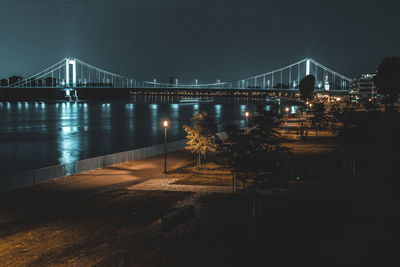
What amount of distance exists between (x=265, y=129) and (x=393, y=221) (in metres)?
4.61

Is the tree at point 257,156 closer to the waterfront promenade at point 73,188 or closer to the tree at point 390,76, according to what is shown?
the waterfront promenade at point 73,188

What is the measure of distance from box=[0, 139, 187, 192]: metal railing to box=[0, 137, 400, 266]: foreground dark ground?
14.6ft

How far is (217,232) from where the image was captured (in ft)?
36.4

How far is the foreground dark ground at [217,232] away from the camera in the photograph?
9.45m

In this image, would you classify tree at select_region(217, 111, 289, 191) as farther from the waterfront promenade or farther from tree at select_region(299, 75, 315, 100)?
tree at select_region(299, 75, 315, 100)

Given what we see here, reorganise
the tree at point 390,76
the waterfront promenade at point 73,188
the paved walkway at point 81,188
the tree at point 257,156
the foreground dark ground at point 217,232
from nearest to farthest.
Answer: the foreground dark ground at point 217,232 < the tree at point 257,156 < the waterfront promenade at point 73,188 < the paved walkway at point 81,188 < the tree at point 390,76

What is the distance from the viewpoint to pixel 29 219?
13.3 meters

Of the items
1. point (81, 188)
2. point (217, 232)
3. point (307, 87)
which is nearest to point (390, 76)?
point (307, 87)

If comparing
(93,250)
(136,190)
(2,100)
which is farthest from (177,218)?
(2,100)

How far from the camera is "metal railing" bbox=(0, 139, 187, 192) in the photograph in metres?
17.8

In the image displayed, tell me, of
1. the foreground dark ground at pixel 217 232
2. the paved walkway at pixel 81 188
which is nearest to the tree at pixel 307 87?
the paved walkway at pixel 81 188

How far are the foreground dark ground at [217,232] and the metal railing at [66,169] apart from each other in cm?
446

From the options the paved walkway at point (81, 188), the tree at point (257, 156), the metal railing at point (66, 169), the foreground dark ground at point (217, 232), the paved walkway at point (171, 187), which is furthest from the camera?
the metal railing at point (66, 169)

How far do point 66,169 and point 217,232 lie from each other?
11.7 metres
